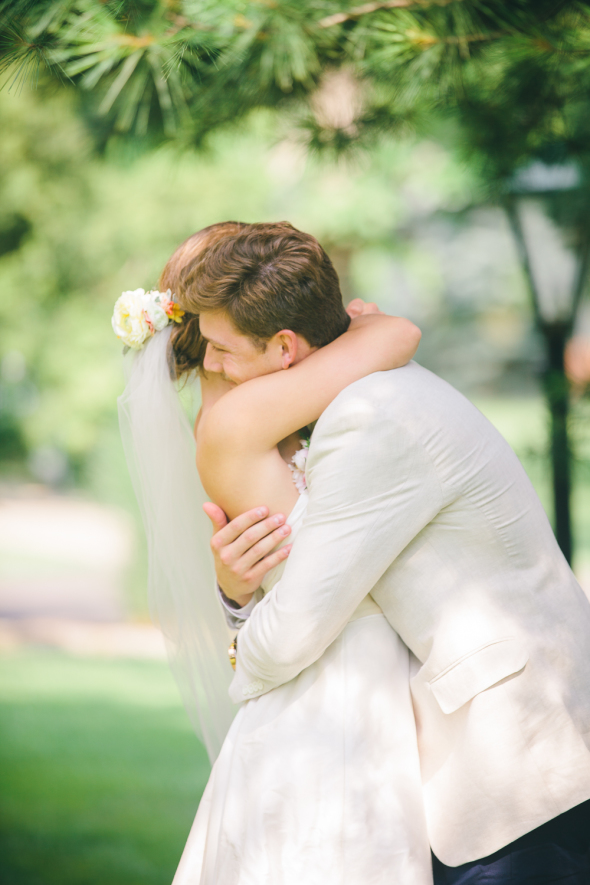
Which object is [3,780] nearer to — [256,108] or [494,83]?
[256,108]

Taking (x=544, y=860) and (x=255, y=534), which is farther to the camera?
(x=255, y=534)

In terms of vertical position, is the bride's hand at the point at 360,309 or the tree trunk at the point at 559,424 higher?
the bride's hand at the point at 360,309

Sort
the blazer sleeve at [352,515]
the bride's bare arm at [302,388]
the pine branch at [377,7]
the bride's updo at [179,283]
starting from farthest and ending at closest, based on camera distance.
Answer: the pine branch at [377,7], the bride's updo at [179,283], the bride's bare arm at [302,388], the blazer sleeve at [352,515]

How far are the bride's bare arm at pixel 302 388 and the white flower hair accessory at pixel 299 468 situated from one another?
0.30ft

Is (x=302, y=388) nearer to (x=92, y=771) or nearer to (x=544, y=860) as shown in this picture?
(x=544, y=860)

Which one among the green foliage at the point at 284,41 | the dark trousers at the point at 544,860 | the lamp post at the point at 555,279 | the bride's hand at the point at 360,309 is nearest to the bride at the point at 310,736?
the dark trousers at the point at 544,860

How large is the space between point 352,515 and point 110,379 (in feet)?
25.6

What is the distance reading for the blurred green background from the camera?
148 inches

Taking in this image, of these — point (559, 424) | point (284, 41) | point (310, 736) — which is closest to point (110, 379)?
point (559, 424)

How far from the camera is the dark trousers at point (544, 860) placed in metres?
1.38

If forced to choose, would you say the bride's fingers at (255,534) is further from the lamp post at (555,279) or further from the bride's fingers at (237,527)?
the lamp post at (555,279)

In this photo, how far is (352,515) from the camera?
1.35m

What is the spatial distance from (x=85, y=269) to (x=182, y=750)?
5.57 metres

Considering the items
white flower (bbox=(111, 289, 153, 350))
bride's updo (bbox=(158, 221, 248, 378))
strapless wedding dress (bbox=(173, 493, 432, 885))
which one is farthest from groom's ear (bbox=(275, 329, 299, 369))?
strapless wedding dress (bbox=(173, 493, 432, 885))
